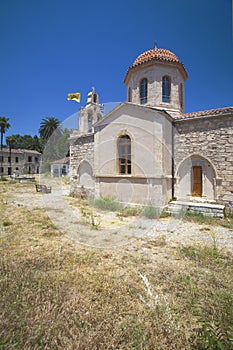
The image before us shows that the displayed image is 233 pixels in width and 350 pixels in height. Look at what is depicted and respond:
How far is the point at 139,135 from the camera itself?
7.99 metres

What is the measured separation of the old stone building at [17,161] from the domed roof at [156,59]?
37.5m

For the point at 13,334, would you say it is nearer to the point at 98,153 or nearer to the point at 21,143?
the point at 98,153

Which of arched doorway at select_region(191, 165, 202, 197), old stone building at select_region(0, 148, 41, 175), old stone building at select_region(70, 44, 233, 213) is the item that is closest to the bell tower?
old stone building at select_region(70, 44, 233, 213)

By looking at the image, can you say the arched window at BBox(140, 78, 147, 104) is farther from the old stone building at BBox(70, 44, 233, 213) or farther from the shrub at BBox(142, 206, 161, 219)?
the shrub at BBox(142, 206, 161, 219)

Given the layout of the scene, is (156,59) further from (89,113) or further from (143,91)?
(89,113)

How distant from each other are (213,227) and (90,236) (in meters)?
4.52

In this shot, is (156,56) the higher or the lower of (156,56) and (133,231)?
the higher

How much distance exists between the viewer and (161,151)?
7.57 m

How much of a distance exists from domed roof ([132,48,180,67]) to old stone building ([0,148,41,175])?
3776 cm

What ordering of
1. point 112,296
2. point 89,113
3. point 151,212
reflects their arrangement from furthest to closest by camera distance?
point 89,113 → point 151,212 → point 112,296

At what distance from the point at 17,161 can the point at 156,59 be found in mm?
41575

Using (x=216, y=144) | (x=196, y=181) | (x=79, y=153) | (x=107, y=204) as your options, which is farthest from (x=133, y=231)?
(x=79, y=153)

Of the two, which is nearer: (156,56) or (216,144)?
(216,144)

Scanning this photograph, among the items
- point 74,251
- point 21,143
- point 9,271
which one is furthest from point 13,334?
point 21,143
